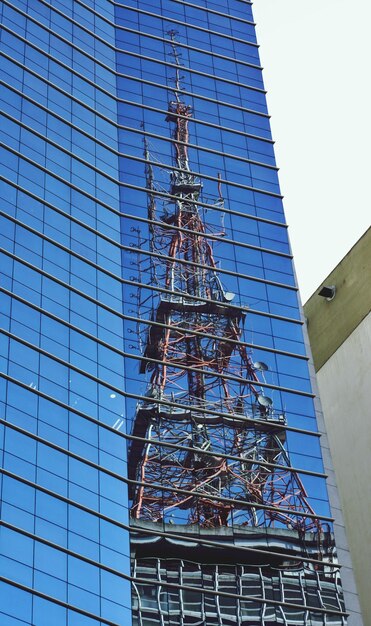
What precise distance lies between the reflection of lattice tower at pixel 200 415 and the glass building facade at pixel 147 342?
0.37 ft

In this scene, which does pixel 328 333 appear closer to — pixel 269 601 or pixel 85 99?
pixel 85 99

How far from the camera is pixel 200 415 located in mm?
70625

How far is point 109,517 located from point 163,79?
3708 centimetres

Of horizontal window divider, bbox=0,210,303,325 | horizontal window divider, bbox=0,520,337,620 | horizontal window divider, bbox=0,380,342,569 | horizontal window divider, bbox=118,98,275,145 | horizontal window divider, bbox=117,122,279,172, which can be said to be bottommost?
horizontal window divider, bbox=0,520,337,620

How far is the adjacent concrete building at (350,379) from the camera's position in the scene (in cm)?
7944

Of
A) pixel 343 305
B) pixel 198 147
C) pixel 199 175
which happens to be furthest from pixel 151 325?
pixel 343 305

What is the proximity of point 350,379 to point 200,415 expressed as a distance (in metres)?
17.0

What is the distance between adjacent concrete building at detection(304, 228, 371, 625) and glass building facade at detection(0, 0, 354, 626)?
6.12 metres

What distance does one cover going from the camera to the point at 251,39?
318ft

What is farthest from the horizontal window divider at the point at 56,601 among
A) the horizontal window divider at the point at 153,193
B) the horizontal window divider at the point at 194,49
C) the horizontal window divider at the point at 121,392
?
the horizontal window divider at the point at 194,49

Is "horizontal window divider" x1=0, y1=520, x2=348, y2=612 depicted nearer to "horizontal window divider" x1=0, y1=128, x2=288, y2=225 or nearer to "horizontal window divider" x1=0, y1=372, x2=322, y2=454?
"horizontal window divider" x1=0, y1=372, x2=322, y2=454

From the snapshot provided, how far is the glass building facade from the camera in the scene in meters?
61.5

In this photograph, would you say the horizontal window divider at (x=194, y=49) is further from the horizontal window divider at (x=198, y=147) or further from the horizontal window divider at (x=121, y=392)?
the horizontal window divider at (x=121, y=392)

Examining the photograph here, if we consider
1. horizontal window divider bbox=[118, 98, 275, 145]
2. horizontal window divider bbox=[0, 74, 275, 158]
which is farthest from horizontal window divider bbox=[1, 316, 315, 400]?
horizontal window divider bbox=[118, 98, 275, 145]
